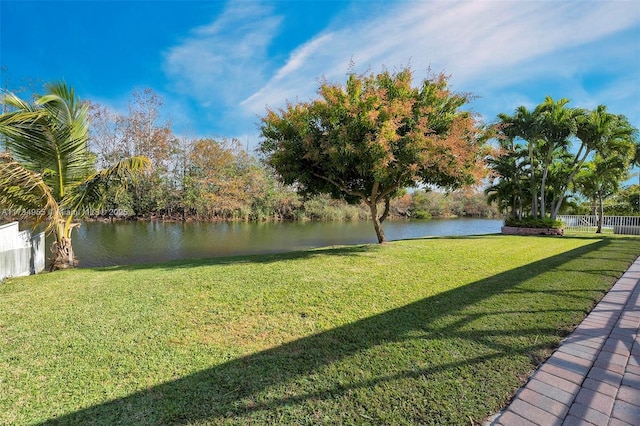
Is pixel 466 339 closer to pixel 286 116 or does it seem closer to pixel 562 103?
pixel 286 116

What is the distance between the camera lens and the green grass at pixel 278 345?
75.2 inches

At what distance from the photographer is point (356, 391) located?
2059 millimetres

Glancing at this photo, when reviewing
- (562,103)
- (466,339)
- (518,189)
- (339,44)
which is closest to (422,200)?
(518,189)

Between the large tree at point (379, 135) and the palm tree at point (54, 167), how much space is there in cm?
369

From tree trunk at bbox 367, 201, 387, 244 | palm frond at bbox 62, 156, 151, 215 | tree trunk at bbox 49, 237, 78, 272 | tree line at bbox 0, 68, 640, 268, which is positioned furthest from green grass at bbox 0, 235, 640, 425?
tree trunk at bbox 367, 201, 387, 244

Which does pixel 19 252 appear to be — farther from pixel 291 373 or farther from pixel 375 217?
pixel 375 217

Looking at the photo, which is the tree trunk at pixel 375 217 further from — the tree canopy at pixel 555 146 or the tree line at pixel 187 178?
the tree line at pixel 187 178

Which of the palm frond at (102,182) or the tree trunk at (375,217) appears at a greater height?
the palm frond at (102,182)

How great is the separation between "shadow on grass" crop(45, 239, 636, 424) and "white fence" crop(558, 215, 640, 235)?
18.8m

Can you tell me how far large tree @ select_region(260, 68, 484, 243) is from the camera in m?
7.05

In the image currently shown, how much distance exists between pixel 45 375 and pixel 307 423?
210cm

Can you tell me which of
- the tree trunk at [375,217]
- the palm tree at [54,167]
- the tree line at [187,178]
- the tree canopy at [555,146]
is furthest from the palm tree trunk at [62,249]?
the tree line at [187,178]

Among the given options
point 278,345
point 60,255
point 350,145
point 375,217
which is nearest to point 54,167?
point 60,255

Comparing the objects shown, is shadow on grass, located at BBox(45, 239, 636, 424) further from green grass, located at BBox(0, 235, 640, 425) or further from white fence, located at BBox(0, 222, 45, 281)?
white fence, located at BBox(0, 222, 45, 281)
